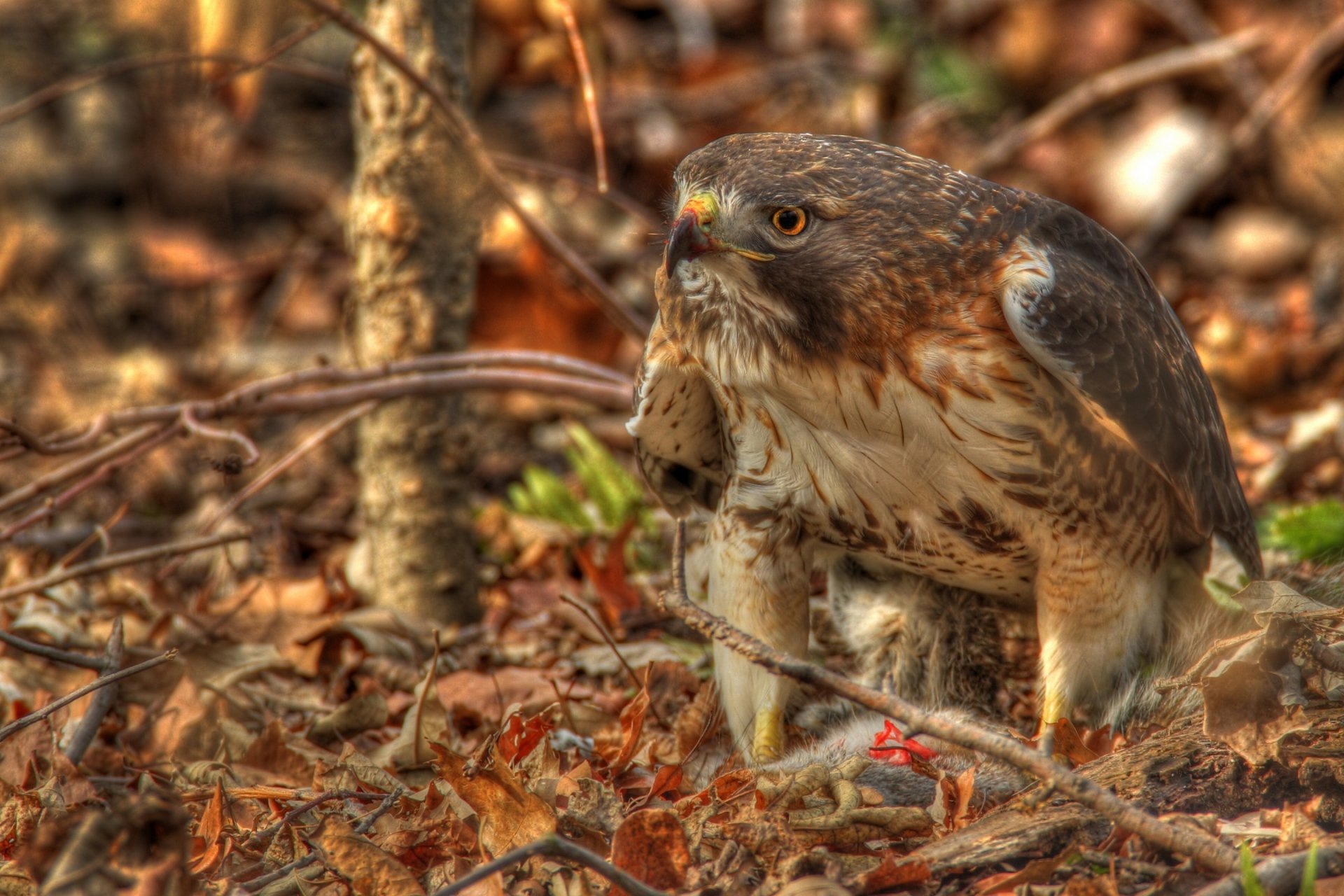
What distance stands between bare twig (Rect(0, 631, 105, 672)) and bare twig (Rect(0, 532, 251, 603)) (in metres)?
0.26

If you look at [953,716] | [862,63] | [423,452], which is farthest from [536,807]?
[862,63]

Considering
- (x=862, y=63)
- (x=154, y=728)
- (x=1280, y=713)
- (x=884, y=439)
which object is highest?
(x=862, y=63)

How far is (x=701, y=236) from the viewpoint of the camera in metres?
2.54

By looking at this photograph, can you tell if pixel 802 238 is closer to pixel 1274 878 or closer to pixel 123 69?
pixel 1274 878

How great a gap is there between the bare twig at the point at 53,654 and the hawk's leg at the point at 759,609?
1.43 meters

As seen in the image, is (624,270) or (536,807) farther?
(624,270)

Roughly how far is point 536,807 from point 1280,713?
1340 millimetres

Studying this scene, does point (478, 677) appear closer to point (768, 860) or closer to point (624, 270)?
point (768, 860)

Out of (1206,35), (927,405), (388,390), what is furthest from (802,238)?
(1206,35)

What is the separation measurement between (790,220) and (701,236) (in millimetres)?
183

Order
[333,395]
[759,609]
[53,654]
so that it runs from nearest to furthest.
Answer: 1. [53,654]
2. [759,609]
3. [333,395]

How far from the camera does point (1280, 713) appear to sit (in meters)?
2.29

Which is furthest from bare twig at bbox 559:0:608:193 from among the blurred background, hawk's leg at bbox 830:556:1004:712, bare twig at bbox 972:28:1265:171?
bare twig at bbox 972:28:1265:171

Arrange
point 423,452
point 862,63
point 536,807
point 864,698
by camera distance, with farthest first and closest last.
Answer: point 862,63 < point 423,452 < point 536,807 < point 864,698
